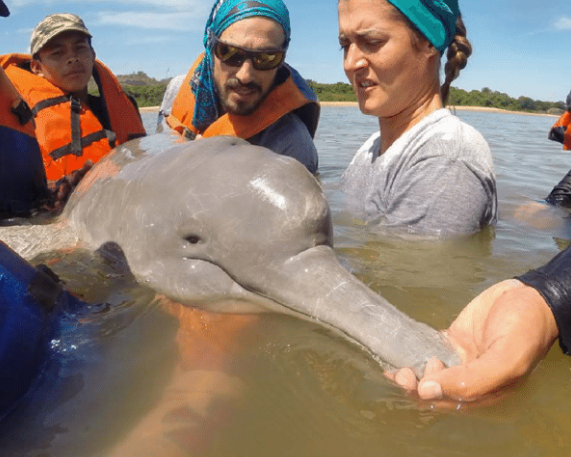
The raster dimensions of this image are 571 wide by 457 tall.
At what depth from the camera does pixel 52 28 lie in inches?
283

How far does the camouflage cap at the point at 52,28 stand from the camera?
7.09m

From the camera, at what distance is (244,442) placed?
2277 millimetres

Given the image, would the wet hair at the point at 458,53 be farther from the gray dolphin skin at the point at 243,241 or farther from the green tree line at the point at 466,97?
the green tree line at the point at 466,97

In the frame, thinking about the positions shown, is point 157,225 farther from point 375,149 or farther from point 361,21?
point 375,149

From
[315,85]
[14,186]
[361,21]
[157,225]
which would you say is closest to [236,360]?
[157,225]

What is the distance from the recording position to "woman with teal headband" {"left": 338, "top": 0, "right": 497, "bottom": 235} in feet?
15.2

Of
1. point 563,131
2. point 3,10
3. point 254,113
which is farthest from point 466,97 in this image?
point 3,10

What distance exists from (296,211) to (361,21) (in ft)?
7.40

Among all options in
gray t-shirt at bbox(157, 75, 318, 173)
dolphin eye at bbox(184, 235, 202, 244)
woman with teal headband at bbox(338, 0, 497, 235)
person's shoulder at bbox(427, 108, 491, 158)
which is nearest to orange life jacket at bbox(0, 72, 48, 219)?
gray t-shirt at bbox(157, 75, 318, 173)

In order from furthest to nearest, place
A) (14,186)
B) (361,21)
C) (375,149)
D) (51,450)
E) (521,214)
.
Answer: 1. (521,214)
2. (375,149)
3. (14,186)
4. (361,21)
5. (51,450)

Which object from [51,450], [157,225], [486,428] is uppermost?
[157,225]

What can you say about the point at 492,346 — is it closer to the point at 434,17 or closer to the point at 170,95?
the point at 434,17

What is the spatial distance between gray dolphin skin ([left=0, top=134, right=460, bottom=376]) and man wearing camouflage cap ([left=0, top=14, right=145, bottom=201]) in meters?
2.87

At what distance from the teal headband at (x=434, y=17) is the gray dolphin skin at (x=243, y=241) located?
184 centimetres
